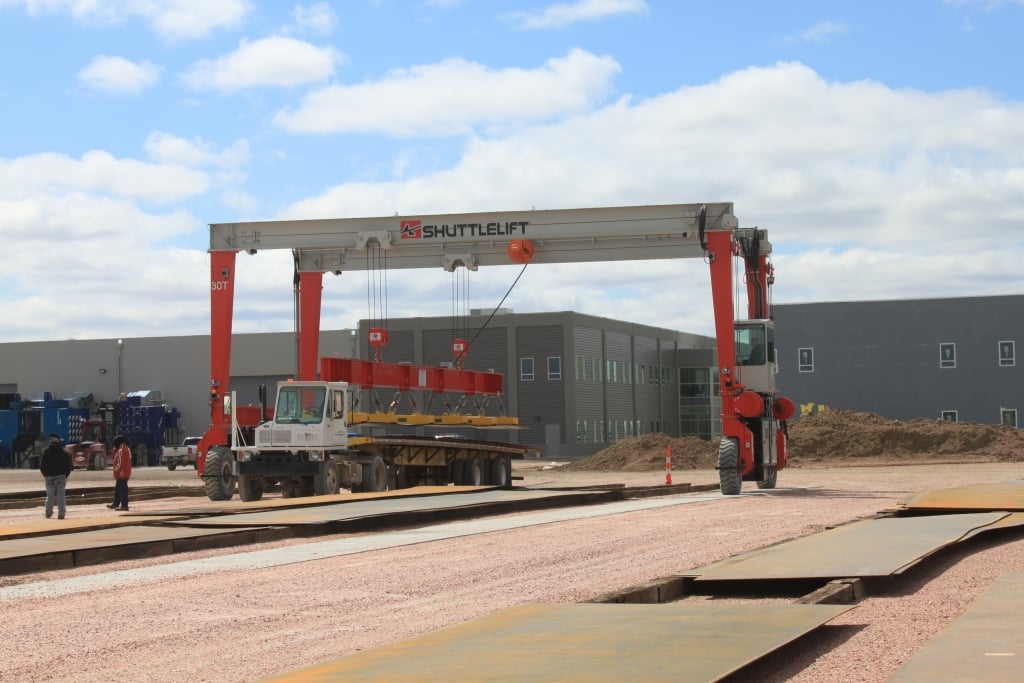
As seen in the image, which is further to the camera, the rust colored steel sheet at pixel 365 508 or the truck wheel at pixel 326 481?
the truck wheel at pixel 326 481

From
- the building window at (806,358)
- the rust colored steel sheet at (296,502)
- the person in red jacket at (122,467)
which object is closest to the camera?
the rust colored steel sheet at (296,502)

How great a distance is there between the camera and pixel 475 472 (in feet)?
115

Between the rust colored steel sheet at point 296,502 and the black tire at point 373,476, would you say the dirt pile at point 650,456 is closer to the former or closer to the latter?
the black tire at point 373,476

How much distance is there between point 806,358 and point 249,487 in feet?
147

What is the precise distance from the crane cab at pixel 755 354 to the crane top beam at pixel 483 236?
7.51 feet

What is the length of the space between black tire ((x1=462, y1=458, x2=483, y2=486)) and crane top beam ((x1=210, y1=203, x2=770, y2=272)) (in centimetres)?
535

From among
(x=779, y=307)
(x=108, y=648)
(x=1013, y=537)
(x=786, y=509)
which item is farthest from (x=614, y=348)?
(x=108, y=648)

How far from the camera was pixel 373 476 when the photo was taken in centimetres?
3086

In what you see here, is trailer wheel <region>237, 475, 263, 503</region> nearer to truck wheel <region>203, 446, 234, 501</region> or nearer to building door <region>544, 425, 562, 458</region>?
truck wheel <region>203, 446, 234, 501</region>

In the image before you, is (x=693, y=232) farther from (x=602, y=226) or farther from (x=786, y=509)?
(x=786, y=509)

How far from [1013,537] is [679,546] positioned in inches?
176

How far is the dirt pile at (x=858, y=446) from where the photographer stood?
53.0 meters

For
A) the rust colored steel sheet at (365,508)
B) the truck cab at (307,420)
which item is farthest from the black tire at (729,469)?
the truck cab at (307,420)

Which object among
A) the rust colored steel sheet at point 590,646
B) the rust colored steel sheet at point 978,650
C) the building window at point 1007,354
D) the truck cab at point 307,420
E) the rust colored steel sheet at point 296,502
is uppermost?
the building window at point 1007,354
